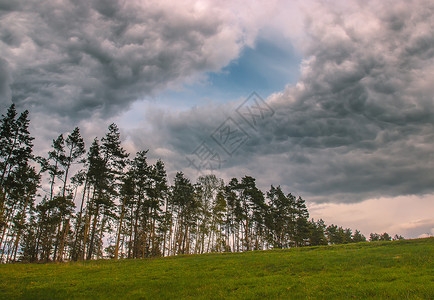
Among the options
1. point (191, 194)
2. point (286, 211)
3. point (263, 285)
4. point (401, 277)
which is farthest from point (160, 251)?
point (401, 277)

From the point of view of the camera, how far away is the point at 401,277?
42.6ft

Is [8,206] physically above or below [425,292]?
above

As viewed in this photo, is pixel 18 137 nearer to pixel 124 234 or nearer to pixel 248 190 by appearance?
pixel 124 234

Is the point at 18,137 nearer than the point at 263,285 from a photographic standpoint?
No

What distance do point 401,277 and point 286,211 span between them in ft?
188

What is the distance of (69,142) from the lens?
113ft

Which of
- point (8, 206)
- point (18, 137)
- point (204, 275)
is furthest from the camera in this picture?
point (8, 206)

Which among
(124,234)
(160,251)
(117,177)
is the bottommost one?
(160,251)

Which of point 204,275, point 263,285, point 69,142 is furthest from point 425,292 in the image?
point 69,142

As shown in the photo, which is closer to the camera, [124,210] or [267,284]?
[267,284]

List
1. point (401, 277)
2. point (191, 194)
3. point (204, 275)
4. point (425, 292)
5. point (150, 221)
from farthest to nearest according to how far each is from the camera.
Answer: point (191, 194) → point (150, 221) → point (204, 275) → point (401, 277) → point (425, 292)

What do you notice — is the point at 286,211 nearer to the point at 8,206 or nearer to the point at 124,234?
the point at 124,234

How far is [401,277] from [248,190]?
4160 cm

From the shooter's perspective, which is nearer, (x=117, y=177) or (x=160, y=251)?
(x=117, y=177)
